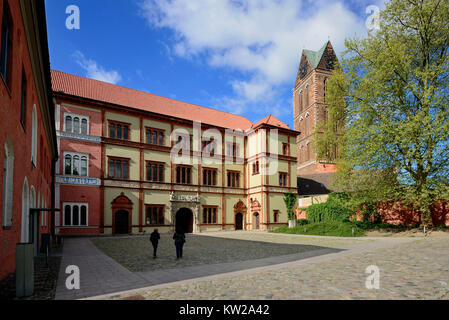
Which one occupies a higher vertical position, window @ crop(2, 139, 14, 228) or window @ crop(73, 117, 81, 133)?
window @ crop(73, 117, 81, 133)

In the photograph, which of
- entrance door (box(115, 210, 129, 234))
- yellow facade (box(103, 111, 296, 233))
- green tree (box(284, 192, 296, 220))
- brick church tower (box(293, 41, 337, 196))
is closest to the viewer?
entrance door (box(115, 210, 129, 234))

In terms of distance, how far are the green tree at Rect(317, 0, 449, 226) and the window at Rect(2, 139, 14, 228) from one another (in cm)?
1965

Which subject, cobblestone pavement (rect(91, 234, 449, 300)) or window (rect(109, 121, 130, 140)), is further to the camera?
window (rect(109, 121, 130, 140))

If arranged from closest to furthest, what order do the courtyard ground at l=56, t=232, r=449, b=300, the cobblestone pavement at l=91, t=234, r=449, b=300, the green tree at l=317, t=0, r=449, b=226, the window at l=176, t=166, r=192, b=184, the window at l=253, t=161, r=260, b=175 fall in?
the cobblestone pavement at l=91, t=234, r=449, b=300 → the courtyard ground at l=56, t=232, r=449, b=300 → the green tree at l=317, t=0, r=449, b=226 → the window at l=176, t=166, r=192, b=184 → the window at l=253, t=161, r=260, b=175

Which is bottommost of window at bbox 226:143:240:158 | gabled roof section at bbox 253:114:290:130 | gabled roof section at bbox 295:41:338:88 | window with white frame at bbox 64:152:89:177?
window with white frame at bbox 64:152:89:177

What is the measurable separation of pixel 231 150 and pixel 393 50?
72.6 feet

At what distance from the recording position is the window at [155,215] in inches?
1264

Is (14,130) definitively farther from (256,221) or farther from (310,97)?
(310,97)

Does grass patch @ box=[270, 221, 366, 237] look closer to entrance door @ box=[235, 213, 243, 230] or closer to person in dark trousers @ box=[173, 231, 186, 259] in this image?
entrance door @ box=[235, 213, 243, 230]

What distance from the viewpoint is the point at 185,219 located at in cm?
3628

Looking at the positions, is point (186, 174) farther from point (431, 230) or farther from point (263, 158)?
point (431, 230)

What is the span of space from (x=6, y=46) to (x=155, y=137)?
2604cm

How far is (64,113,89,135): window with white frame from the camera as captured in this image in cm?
2836

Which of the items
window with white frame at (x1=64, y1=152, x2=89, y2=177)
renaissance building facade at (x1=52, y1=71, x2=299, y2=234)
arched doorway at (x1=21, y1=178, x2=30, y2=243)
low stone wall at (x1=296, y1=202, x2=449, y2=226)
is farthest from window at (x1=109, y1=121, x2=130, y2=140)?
low stone wall at (x1=296, y1=202, x2=449, y2=226)
